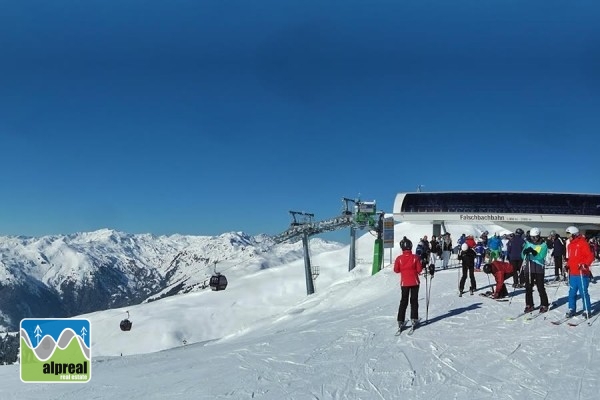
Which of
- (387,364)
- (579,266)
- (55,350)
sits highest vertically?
(579,266)

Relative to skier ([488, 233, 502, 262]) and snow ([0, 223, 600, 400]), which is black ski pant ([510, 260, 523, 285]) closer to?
snow ([0, 223, 600, 400])

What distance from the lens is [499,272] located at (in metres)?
15.6

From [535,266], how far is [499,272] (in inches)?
114

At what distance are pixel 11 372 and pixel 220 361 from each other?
475 cm

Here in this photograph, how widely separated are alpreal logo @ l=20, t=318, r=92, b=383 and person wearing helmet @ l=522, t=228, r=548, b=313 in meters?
10.7

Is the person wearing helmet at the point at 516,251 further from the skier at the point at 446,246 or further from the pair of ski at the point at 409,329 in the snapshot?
the skier at the point at 446,246

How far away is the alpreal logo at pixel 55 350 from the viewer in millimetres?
10398

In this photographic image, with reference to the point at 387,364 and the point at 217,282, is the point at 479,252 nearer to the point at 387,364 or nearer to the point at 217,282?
the point at 387,364

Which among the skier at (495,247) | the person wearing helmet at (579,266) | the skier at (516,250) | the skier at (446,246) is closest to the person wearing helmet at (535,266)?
the person wearing helmet at (579,266)

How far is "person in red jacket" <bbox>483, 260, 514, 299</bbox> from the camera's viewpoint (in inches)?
611

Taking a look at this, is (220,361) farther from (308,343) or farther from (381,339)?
(381,339)

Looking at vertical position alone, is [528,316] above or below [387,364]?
above

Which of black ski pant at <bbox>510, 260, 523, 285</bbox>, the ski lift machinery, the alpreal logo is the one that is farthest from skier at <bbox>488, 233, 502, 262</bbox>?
the ski lift machinery

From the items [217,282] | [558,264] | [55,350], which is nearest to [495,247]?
[558,264]
